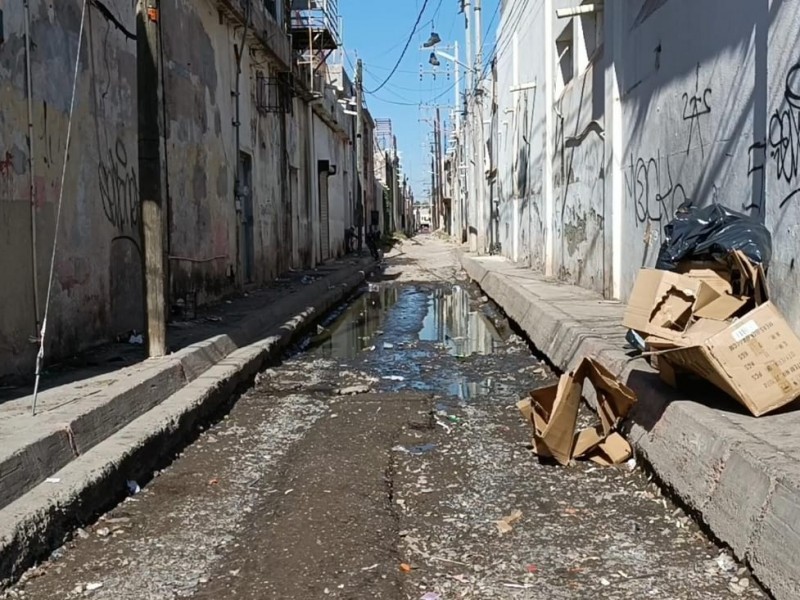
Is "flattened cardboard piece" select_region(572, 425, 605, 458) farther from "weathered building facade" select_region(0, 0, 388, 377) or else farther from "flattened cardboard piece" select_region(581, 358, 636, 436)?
"weathered building facade" select_region(0, 0, 388, 377)

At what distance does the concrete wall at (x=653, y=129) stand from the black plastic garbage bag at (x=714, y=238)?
0.50 feet

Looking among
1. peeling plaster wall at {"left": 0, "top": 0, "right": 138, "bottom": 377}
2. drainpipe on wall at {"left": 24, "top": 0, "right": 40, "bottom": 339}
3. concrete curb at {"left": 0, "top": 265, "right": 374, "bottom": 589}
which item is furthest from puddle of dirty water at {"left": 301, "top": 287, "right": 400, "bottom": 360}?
drainpipe on wall at {"left": 24, "top": 0, "right": 40, "bottom": 339}

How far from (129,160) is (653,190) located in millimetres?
5539

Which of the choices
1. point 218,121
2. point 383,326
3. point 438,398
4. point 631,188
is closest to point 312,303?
point 383,326

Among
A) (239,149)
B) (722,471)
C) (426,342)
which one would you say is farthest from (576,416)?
(239,149)

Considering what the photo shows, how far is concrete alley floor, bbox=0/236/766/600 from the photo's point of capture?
3.43 metres

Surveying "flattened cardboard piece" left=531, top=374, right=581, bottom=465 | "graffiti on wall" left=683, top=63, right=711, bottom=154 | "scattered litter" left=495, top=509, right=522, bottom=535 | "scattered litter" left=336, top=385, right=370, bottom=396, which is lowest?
"scattered litter" left=495, top=509, right=522, bottom=535

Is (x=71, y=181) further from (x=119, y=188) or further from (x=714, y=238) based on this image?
(x=714, y=238)

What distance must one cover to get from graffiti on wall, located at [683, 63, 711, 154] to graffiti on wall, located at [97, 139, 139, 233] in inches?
217

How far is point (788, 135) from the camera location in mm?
5156

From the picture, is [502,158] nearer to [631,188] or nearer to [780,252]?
[631,188]

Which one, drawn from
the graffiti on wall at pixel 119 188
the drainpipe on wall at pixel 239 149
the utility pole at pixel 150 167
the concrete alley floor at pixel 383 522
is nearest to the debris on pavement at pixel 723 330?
the concrete alley floor at pixel 383 522

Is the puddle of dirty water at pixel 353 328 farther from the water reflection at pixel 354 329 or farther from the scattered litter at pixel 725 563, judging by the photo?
the scattered litter at pixel 725 563

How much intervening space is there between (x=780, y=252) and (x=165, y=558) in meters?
3.97
